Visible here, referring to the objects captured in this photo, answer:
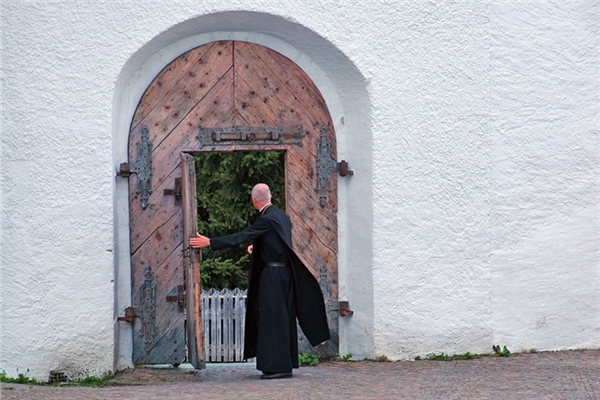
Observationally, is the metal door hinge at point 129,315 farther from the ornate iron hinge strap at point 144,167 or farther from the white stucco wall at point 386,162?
the ornate iron hinge strap at point 144,167

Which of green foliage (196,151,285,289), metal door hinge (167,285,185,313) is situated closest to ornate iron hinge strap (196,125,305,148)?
metal door hinge (167,285,185,313)

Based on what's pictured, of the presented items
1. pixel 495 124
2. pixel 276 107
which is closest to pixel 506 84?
pixel 495 124

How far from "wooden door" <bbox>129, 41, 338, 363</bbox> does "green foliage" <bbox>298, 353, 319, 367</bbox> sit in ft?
1.45

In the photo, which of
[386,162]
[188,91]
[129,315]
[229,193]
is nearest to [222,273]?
[229,193]

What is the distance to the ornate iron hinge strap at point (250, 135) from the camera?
7.59 meters

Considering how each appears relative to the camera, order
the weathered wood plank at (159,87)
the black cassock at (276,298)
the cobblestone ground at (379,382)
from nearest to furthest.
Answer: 1. the cobblestone ground at (379,382)
2. the black cassock at (276,298)
3. the weathered wood plank at (159,87)

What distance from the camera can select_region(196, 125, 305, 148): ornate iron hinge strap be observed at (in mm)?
7590

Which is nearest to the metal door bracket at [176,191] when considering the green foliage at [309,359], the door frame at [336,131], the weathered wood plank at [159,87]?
the door frame at [336,131]

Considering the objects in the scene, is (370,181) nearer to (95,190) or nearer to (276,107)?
(276,107)

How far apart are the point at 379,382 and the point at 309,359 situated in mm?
1316

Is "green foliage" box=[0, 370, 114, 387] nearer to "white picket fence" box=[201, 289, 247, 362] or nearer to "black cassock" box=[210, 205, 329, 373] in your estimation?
"black cassock" box=[210, 205, 329, 373]

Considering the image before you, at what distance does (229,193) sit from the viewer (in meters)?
12.2

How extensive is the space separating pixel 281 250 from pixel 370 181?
1.05 metres

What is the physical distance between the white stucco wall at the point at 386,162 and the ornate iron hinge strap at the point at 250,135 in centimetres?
42
